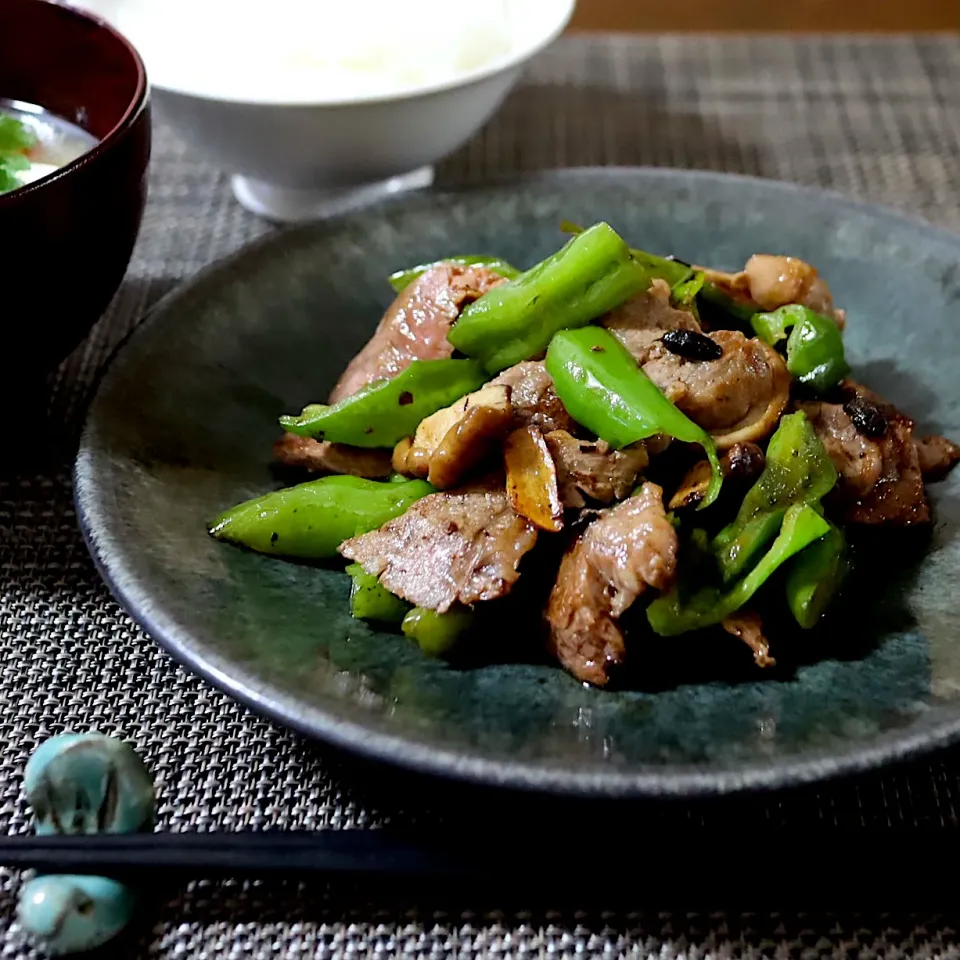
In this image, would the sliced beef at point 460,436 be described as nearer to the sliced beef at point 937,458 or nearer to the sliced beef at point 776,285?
the sliced beef at point 776,285

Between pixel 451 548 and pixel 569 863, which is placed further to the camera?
pixel 451 548

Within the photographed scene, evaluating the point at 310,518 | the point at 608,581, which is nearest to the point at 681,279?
the point at 608,581

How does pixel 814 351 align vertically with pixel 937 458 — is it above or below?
above

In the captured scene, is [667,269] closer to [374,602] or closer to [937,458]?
[937,458]

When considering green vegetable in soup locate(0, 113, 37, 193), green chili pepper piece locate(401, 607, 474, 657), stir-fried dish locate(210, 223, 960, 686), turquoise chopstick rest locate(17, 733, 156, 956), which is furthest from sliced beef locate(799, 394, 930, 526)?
green vegetable in soup locate(0, 113, 37, 193)

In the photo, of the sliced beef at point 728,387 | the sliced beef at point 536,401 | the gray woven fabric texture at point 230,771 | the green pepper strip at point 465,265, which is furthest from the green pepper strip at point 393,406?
the gray woven fabric texture at point 230,771
